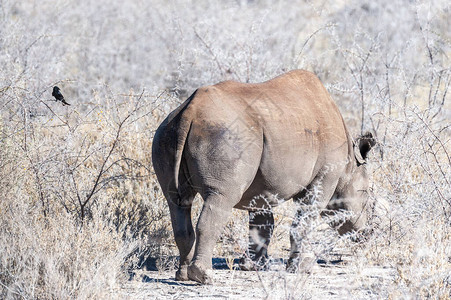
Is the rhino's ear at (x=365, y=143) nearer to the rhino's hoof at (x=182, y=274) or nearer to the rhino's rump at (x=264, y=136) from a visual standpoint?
the rhino's rump at (x=264, y=136)

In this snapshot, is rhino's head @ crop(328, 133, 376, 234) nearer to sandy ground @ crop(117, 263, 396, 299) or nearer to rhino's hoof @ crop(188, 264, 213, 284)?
sandy ground @ crop(117, 263, 396, 299)

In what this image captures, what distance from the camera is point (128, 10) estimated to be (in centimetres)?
1930

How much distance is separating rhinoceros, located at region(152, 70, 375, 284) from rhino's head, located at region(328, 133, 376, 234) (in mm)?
345

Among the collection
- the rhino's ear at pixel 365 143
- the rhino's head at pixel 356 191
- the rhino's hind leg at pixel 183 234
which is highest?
the rhino's ear at pixel 365 143

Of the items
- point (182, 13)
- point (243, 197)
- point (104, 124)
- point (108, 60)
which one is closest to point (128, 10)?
point (182, 13)

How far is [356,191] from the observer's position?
721 cm

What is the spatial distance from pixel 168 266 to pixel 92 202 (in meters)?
1.13

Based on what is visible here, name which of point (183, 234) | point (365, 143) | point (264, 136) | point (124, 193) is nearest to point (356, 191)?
point (365, 143)

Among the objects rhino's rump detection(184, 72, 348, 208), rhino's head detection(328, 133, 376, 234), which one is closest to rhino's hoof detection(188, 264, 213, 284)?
rhino's rump detection(184, 72, 348, 208)

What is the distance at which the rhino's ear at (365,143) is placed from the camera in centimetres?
722

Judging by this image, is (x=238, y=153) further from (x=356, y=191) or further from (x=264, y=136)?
(x=356, y=191)

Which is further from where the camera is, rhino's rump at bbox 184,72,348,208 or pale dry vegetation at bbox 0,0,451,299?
rhino's rump at bbox 184,72,348,208

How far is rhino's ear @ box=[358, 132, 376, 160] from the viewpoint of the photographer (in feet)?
23.7

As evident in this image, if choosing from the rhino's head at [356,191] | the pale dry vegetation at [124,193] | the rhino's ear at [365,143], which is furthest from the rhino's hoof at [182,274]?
the rhino's ear at [365,143]
